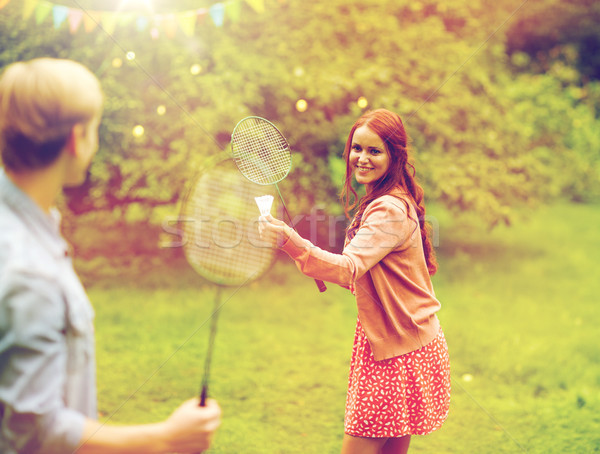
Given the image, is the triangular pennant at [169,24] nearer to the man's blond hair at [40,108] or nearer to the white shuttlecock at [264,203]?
the white shuttlecock at [264,203]

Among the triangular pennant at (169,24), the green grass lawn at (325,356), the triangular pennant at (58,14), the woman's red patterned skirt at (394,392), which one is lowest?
the green grass lawn at (325,356)

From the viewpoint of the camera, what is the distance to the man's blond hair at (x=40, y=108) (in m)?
1.26

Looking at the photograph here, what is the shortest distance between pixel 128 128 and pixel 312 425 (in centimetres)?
419

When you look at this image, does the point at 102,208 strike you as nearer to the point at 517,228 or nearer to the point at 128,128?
the point at 128,128

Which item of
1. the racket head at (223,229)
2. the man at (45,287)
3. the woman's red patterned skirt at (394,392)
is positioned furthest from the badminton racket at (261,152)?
the man at (45,287)

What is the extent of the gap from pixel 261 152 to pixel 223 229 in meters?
1.77

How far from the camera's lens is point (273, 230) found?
2301mm

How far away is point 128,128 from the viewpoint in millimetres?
6676

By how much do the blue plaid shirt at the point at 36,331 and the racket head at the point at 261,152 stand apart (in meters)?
1.59

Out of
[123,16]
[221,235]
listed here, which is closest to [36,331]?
[221,235]

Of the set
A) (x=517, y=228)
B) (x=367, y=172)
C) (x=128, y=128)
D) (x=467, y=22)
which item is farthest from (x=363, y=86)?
(x=517, y=228)

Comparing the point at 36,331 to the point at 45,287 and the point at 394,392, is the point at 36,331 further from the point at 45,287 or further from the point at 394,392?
the point at 394,392

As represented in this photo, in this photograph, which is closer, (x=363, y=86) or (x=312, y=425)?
(x=312, y=425)

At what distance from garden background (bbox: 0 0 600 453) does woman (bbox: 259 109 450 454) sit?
1537 millimetres
